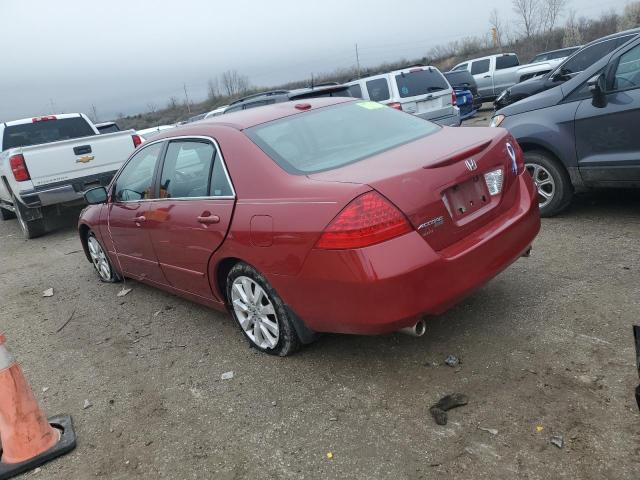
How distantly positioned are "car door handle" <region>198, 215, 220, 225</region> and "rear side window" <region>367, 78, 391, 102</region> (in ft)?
27.4

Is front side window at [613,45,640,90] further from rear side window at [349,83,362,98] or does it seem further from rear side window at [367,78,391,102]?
rear side window at [349,83,362,98]

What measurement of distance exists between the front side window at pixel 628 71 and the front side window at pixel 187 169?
3.81 metres

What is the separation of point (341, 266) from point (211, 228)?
119cm

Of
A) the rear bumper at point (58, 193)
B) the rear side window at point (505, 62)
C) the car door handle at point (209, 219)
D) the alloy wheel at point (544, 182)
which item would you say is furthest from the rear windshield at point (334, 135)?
the rear side window at point (505, 62)

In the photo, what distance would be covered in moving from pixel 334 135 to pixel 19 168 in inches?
261

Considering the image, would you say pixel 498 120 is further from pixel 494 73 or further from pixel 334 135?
pixel 494 73

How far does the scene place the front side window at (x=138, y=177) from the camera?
15.1 feet

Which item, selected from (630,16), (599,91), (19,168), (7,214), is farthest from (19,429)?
(630,16)

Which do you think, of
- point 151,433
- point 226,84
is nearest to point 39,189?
point 151,433

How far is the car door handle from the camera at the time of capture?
11.9 ft

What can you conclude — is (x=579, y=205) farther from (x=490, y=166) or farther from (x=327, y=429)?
(x=327, y=429)

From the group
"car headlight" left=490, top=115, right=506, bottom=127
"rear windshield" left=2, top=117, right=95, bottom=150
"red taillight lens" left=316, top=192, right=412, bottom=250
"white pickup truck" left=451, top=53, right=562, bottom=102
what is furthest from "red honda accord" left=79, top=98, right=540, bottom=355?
"white pickup truck" left=451, top=53, right=562, bottom=102

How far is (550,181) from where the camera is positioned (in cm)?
571

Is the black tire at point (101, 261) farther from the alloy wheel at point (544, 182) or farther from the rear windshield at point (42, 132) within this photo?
the rear windshield at point (42, 132)
